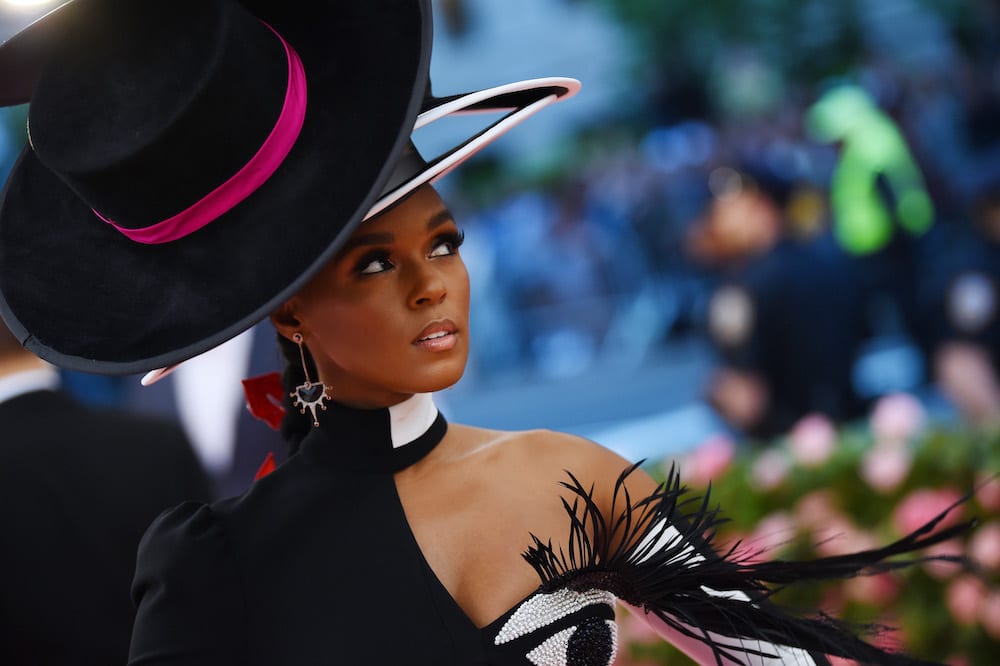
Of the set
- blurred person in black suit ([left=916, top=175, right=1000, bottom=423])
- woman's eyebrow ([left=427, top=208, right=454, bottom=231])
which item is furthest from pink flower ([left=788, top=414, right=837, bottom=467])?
woman's eyebrow ([left=427, top=208, right=454, bottom=231])

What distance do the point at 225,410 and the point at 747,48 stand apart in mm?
7493

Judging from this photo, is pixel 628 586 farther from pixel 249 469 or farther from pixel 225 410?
pixel 225 410

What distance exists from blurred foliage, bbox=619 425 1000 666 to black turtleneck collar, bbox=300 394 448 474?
1475mm

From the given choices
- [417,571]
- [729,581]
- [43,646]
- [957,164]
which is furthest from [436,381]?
[957,164]

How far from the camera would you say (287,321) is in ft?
5.11

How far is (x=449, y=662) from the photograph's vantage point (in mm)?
1408

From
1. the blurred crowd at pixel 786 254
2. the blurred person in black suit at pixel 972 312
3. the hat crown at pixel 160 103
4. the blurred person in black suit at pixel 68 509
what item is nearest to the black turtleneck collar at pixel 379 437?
the hat crown at pixel 160 103

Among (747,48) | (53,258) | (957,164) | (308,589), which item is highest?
(747,48)

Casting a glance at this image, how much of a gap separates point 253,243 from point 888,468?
7.62 ft

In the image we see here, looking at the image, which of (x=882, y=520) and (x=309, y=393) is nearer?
(x=309, y=393)

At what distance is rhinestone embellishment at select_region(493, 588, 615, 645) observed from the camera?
1.42 metres

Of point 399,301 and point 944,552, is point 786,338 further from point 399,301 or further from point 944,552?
point 399,301

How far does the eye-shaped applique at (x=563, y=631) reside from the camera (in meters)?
1.42

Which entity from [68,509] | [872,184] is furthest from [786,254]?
[68,509]
